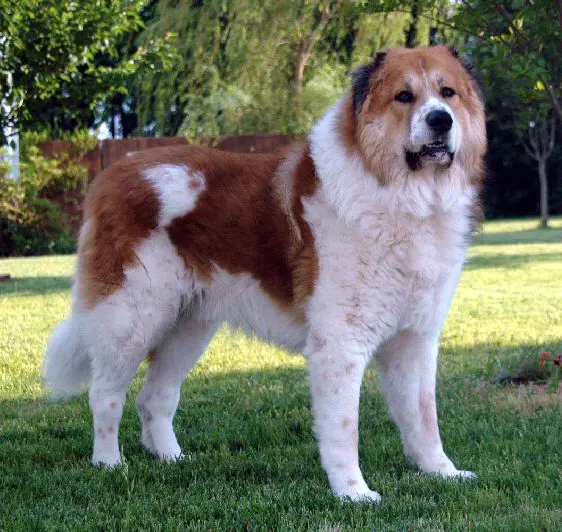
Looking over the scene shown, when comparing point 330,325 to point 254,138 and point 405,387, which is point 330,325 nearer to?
point 405,387

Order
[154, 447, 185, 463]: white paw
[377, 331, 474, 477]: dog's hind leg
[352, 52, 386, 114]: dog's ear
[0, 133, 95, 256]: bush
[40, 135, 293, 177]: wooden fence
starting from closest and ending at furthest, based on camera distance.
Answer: [352, 52, 386, 114]: dog's ear
[377, 331, 474, 477]: dog's hind leg
[154, 447, 185, 463]: white paw
[0, 133, 95, 256]: bush
[40, 135, 293, 177]: wooden fence

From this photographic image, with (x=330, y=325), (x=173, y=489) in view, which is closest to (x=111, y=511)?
(x=173, y=489)

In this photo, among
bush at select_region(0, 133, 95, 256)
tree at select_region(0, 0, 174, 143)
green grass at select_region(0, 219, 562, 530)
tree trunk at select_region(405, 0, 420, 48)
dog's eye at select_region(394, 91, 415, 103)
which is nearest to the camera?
green grass at select_region(0, 219, 562, 530)

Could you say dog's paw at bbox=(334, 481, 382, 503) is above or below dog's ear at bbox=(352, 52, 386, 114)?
below

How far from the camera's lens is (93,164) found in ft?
61.0

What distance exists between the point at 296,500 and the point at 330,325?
2.19 ft

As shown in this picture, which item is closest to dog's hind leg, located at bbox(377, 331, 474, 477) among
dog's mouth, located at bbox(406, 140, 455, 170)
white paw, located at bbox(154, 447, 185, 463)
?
dog's mouth, located at bbox(406, 140, 455, 170)

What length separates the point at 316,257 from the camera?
3.42m

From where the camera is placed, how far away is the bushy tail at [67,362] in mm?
4055

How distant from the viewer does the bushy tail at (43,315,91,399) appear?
4055 mm

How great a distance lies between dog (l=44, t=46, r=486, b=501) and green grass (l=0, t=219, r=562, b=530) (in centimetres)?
20

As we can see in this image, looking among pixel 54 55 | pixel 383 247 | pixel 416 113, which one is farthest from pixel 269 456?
pixel 54 55

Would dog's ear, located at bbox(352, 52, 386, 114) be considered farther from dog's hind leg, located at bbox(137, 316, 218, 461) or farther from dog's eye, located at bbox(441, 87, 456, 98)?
dog's hind leg, located at bbox(137, 316, 218, 461)

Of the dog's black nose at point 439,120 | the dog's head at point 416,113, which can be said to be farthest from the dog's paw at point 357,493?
the dog's black nose at point 439,120
